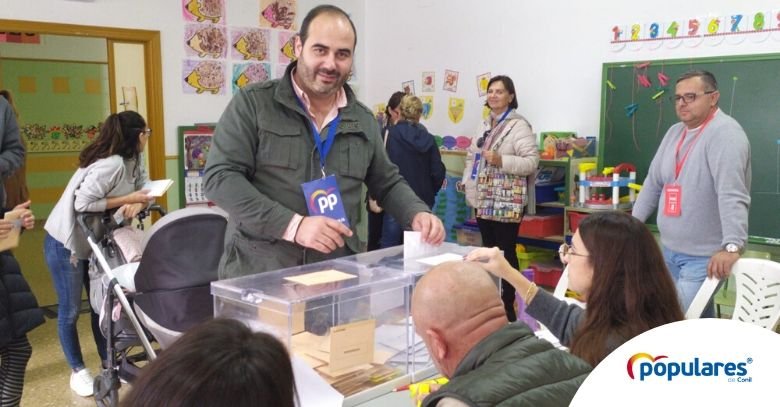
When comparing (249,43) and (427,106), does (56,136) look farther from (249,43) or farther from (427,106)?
(427,106)

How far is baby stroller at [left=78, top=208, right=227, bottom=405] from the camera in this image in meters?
2.88

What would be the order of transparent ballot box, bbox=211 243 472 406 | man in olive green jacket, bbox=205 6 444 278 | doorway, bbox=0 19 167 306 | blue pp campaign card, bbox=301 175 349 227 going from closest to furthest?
transparent ballot box, bbox=211 243 472 406, man in olive green jacket, bbox=205 6 444 278, blue pp campaign card, bbox=301 175 349 227, doorway, bbox=0 19 167 306

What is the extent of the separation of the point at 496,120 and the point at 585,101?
37.4 inches

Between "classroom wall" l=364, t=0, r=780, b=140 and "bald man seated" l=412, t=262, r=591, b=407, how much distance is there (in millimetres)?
4100

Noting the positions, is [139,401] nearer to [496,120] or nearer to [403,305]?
[403,305]

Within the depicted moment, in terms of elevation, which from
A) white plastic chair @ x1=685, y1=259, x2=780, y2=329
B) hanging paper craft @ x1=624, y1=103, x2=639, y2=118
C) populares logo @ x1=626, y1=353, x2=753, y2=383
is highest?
hanging paper craft @ x1=624, y1=103, x2=639, y2=118

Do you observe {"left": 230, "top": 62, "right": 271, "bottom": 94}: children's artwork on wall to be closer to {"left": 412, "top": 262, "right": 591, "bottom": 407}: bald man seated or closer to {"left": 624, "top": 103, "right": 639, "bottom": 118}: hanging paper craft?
{"left": 624, "top": 103, "right": 639, "bottom": 118}: hanging paper craft

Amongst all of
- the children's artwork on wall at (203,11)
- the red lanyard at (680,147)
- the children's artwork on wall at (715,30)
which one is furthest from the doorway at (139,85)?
the children's artwork on wall at (715,30)

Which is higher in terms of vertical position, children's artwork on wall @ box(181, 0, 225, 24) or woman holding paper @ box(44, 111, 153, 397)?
children's artwork on wall @ box(181, 0, 225, 24)

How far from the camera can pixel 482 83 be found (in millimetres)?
6211

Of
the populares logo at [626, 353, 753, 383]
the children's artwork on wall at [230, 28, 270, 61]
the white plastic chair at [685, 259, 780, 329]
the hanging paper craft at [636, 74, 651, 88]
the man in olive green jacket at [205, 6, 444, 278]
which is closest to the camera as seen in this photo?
the populares logo at [626, 353, 753, 383]

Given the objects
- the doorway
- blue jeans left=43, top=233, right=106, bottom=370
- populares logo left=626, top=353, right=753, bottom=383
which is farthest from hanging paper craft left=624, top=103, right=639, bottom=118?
populares logo left=626, top=353, right=753, bottom=383

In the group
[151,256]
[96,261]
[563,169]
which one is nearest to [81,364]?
[96,261]

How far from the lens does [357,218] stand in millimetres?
2402
